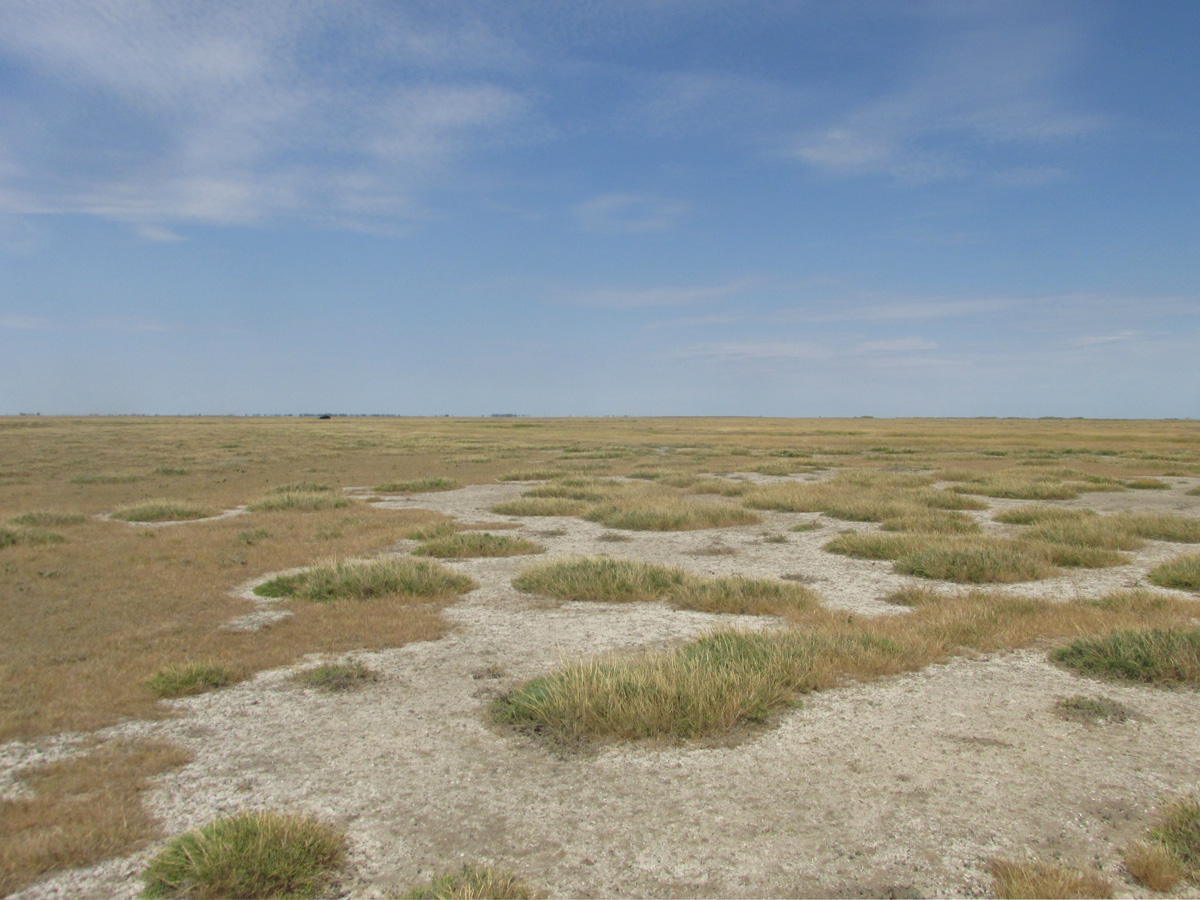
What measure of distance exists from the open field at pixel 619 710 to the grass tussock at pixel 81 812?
0.02 m

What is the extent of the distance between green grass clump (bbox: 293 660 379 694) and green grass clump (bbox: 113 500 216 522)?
566 inches

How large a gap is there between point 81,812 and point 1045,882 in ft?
18.4

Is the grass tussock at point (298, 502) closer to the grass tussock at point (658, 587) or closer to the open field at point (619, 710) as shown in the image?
the open field at point (619, 710)

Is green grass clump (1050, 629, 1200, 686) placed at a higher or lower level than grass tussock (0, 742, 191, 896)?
higher

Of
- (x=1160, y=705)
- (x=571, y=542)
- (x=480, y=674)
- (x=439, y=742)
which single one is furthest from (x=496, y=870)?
(x=571, y=542)

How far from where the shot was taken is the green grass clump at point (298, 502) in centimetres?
2130

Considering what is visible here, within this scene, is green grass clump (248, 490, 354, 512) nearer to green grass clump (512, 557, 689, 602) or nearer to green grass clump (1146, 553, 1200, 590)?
green grass clump (512, 557, 689, 602)

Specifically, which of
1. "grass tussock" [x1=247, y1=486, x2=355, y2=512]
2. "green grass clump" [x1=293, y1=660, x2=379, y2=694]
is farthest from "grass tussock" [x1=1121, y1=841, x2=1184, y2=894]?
"grass tussock" [x1=247, y1=486, x2=355, y2=512]

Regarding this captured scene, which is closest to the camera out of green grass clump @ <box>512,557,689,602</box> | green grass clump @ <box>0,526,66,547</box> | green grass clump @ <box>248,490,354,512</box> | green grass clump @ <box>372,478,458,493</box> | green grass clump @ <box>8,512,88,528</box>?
green grass clump @ <box>512,557,689,602</box>

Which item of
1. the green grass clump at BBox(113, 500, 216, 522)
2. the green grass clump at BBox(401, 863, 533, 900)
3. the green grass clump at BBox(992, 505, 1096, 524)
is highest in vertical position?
the green grass clump at BBox(992, 505, 1096, 524)

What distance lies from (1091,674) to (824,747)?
11.2 ft

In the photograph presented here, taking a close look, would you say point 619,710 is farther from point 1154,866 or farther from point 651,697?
point 1154,866

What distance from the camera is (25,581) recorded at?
1168cm

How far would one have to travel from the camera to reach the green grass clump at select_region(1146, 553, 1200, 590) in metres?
11.3
